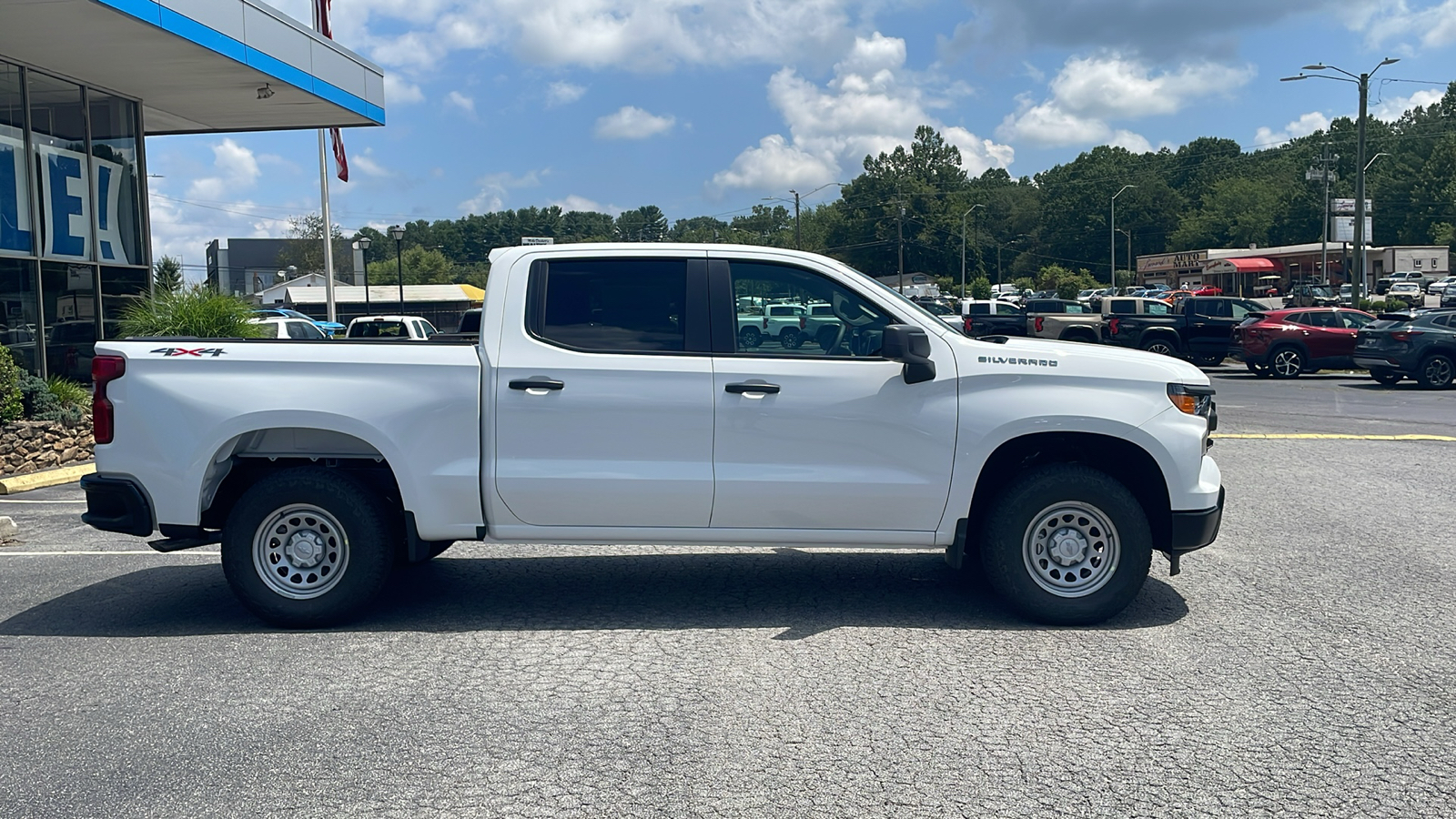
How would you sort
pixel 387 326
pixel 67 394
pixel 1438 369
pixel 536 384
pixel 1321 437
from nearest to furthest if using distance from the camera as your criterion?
pixel 536 384 < pixel 67 394 < pixel 1321 437 < pixel 1438 369 < pixel 387 326

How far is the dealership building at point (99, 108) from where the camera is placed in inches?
577

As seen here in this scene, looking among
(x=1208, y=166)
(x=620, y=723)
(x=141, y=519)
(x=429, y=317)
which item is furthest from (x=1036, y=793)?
(x=1208, y=166)

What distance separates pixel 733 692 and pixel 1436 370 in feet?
74.7

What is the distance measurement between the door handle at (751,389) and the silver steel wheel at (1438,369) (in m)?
21.6

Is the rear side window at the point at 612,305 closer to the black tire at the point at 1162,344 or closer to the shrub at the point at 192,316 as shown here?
the shrub at the point at 192,316

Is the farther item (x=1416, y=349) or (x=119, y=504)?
(x=1416, y=349)

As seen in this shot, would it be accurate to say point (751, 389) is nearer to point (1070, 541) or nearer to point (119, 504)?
point (1070, 541)

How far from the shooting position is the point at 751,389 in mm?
5957

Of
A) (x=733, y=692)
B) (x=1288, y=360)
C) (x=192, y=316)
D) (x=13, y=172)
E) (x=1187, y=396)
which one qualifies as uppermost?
(x=13, y=172)

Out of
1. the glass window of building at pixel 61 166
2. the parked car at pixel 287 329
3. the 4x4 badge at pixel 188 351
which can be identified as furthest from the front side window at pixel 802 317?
the glass window of building at pixel 61 166

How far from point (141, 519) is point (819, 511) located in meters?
3.49

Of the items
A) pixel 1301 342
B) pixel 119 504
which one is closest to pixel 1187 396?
pixel 119 504

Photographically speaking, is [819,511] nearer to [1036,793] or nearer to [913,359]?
[913,359]

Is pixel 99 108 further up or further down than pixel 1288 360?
further up
